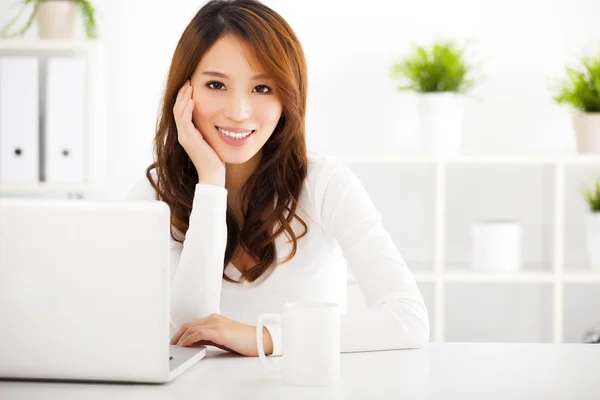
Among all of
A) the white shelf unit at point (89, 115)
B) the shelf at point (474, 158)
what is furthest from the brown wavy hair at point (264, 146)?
the shelf at point (474, 158)

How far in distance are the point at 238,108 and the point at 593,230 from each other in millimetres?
1697

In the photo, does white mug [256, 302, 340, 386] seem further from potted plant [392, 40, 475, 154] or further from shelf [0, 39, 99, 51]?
shelf [0, 39, 99, 51]

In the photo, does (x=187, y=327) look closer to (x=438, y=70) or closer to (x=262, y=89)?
(x=262, y=89)

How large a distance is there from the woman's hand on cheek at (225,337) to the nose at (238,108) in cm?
57

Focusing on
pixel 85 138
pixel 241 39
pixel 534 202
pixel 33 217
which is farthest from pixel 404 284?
pixel 534 202

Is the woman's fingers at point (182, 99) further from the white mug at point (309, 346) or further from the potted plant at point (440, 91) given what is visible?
the potted plant at point (440, 91)

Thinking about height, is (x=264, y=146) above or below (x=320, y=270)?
above

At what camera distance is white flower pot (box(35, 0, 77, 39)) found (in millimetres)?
2846

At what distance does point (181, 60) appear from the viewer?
5.96 ft

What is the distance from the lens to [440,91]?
2842 millimetres

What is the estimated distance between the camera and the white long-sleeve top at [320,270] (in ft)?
4.47

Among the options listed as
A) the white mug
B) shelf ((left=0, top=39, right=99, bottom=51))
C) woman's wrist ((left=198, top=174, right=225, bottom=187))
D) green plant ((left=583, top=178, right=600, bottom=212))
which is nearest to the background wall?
green plant ((left=583, top=178, right=600, bottom=212))

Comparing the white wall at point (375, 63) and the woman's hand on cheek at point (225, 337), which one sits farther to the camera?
the white wall at point (375, 63)

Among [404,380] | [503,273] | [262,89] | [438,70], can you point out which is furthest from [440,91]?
[404,380]
